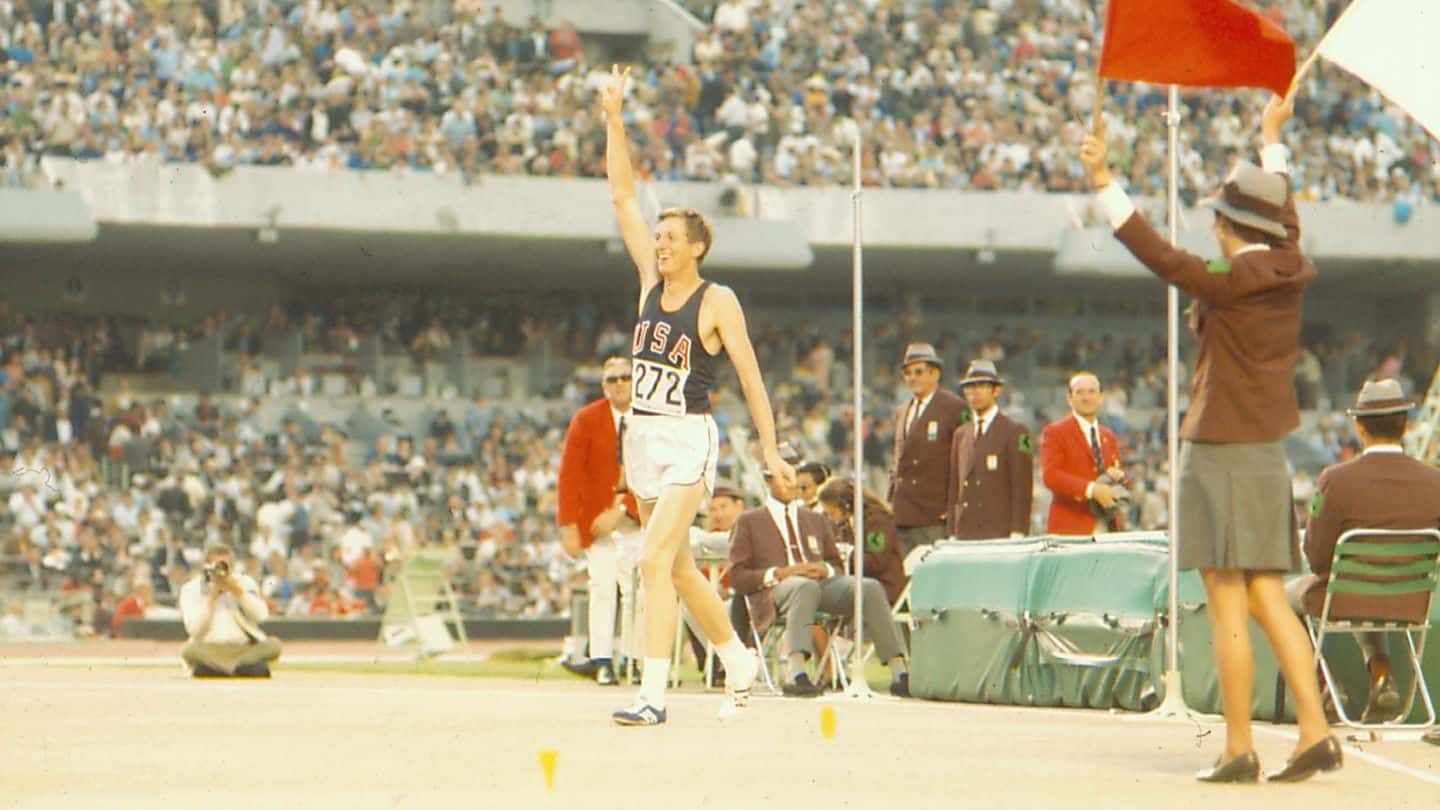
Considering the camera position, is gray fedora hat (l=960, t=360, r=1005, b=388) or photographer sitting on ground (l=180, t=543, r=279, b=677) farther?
photographer sitting on ground (l=180, t=543, r=279, b=677)

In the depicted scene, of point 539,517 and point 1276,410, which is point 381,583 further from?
point 1276,410

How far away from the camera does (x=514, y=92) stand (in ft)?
119

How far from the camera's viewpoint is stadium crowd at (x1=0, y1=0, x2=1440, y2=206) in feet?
113

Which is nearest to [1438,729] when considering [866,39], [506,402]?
[506,402]

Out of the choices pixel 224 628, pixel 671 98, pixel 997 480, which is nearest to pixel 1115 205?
pixel 997 480

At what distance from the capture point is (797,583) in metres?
14.5

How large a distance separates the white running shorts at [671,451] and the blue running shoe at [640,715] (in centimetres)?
87

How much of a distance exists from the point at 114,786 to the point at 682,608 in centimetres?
871

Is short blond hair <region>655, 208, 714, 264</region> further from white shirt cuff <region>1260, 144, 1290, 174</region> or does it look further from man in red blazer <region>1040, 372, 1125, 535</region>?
man in red blazer <region>1040, 372, 1125, 535</region>

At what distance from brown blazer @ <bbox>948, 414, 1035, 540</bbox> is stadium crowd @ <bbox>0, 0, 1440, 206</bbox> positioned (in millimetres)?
21023

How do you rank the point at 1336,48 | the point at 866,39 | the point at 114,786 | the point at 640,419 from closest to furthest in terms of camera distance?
1. the point at 114,786
2. the point at 1336,48
3. the point at 640,419
4. the point at 866,39

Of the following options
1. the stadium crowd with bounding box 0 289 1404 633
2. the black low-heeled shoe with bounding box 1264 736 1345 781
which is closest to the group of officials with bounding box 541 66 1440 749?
the black low-heeled shoe with bounding box 1264 736 1345 781

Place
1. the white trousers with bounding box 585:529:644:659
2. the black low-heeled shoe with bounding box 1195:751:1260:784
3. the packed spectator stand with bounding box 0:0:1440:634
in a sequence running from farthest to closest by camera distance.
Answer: the packed spectator stand with bounding box 0:0:1440:634, the white trousers with bounding box 585:529:644:659, the black low-heeled shoe with bounding box 1195:751:1260:784

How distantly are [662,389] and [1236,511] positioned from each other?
2.93 m
